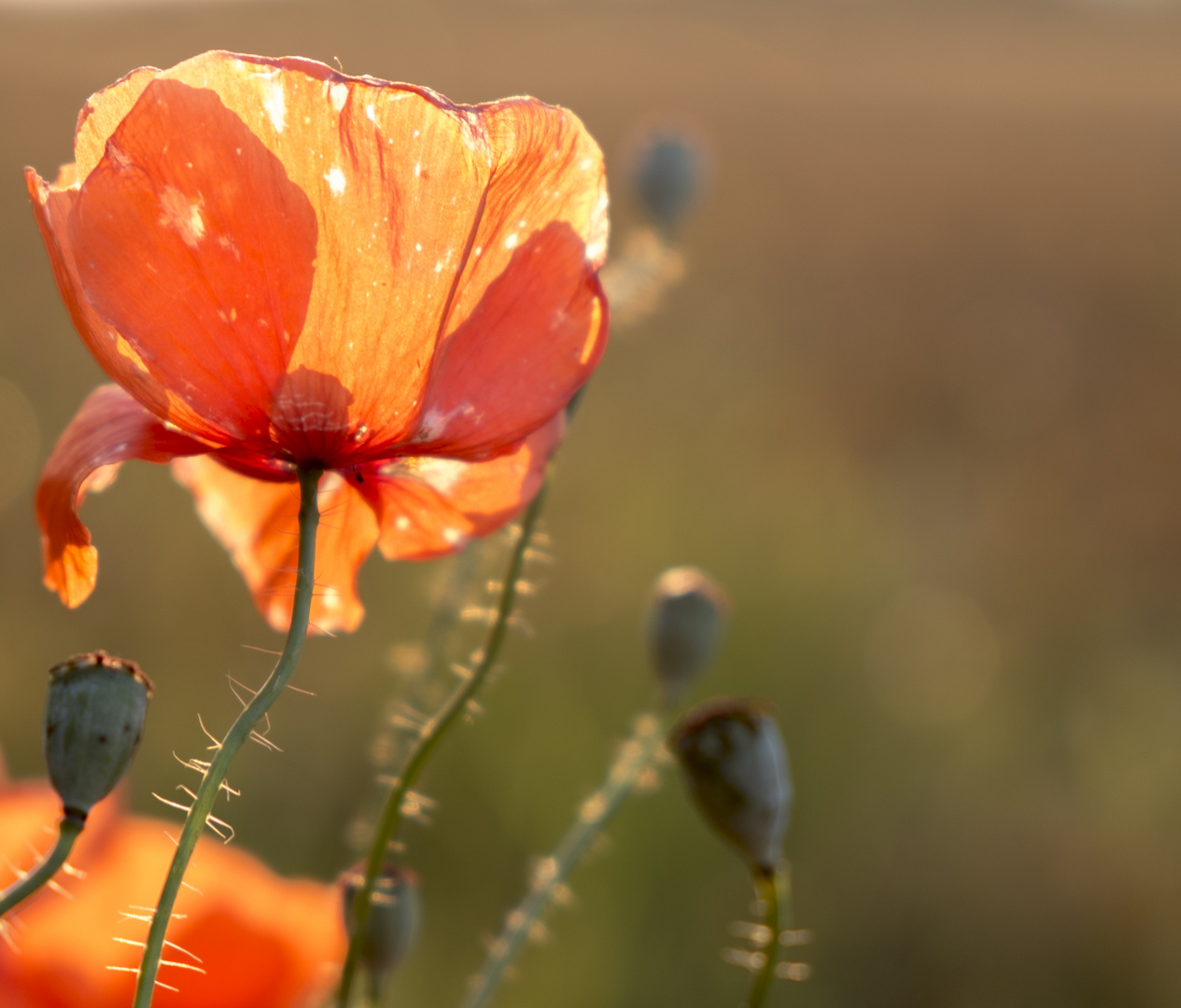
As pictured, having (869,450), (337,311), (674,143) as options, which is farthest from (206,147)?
(869,450)

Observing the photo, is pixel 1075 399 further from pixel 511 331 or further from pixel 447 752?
pixel 511 331

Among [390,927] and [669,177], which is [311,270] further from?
[669,177]

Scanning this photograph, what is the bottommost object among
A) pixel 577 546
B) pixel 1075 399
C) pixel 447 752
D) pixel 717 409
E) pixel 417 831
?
pixel 417 831

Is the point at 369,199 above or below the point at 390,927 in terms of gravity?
above

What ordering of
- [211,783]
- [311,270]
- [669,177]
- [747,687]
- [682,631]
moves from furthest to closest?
[747,687], [669,177], [682,631], [311,270], [211,783]

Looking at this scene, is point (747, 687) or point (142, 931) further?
point (747, 687)

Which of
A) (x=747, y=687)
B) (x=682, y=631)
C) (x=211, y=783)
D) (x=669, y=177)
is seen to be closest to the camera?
(x=211, y=783)

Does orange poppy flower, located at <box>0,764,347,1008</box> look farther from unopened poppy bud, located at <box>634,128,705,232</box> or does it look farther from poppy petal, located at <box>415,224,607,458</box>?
unopened poppy bud, located at <box>634,128,705,232</box>

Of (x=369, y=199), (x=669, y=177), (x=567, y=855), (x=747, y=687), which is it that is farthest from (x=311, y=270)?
(x=747, y=687)

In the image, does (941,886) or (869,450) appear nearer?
(941,886)
